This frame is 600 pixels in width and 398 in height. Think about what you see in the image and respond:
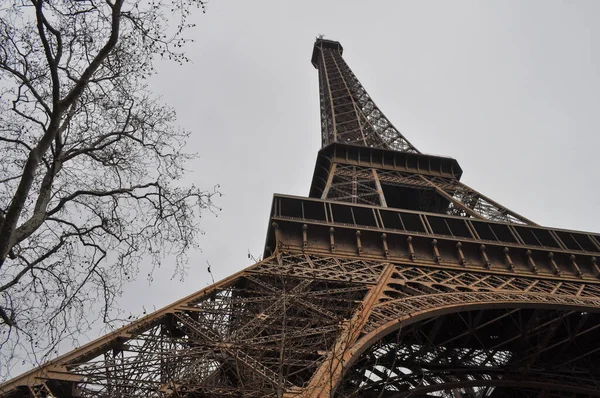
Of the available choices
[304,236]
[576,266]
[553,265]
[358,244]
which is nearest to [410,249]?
[358,244]

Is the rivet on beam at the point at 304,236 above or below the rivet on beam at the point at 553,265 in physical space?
above

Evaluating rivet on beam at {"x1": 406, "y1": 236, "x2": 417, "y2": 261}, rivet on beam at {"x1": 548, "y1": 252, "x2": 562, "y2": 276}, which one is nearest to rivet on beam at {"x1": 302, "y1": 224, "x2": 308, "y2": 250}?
rivet on beam at {"x1": 406, "y1": 236, "x2": 417, "y2": 261}

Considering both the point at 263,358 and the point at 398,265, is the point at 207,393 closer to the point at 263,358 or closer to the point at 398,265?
the point at 263,358

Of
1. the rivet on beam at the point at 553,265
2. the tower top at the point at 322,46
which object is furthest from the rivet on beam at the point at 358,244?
the tower top at the point at 322,46

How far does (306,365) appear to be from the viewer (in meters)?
10.7

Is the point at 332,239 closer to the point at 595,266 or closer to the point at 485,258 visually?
the point at 485,258

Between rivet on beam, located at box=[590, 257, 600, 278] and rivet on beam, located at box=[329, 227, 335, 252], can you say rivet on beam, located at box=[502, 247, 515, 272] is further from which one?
rivet on beam, located at box=[329, 227, 335, 252]

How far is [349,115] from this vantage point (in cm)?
4666

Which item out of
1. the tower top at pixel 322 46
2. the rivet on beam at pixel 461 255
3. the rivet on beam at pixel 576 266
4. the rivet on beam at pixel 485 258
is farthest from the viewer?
the tower top at pixel 322 46

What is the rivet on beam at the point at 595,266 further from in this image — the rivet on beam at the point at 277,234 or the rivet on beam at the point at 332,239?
the rivet on beam at the point at 277,234

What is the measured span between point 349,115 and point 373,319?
114 ft

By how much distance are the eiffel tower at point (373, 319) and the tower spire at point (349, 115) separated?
37.7ft

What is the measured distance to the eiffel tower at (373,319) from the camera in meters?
10.0

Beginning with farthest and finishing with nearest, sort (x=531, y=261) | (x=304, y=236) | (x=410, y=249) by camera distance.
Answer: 1. (x=531, y=261)
2. (x=410, y=249)
3. (x=304, y=236)
